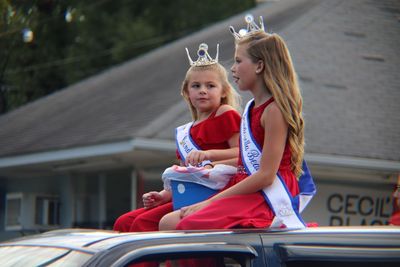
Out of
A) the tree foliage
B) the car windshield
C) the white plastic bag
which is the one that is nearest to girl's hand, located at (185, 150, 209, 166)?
the white plastic bag

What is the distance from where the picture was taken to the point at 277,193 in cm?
474

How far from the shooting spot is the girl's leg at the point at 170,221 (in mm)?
4672

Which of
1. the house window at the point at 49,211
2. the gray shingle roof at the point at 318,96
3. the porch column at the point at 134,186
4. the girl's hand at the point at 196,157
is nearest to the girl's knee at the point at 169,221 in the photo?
the girl's hand at the point at 196,157

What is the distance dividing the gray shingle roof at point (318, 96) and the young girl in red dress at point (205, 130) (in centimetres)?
648

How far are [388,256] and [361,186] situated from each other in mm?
9926

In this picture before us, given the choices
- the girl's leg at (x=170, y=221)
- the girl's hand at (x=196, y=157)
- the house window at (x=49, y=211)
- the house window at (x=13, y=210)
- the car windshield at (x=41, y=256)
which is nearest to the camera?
the car windshield at (x=41, y=256)

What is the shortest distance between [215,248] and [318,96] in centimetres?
976

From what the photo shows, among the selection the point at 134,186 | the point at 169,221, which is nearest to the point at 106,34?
the point at 134,186

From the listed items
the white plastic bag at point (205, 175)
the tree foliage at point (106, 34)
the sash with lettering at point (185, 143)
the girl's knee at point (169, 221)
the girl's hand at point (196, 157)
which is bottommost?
the girl's knee at point (169, 221)

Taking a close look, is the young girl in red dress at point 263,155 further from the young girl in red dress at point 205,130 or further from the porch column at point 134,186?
the porch column at point 134,186

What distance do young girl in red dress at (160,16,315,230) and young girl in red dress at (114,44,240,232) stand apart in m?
0.23

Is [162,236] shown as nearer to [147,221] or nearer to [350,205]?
[147,221]

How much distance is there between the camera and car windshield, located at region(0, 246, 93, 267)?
152 inches

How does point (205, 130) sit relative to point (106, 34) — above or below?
below
